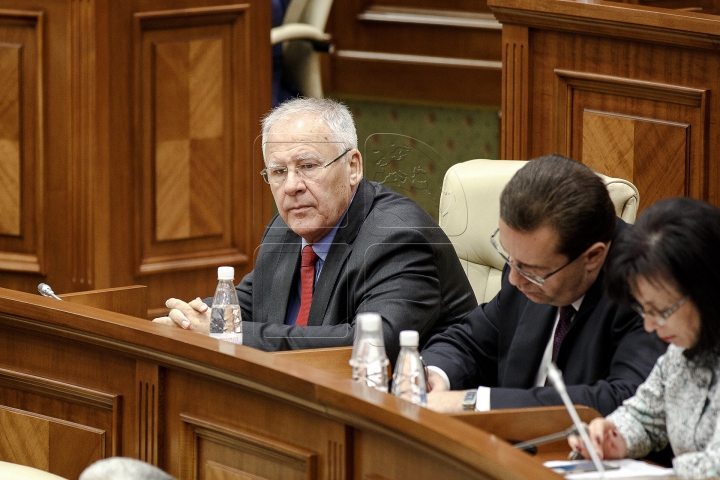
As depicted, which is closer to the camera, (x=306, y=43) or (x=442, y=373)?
(x=442, y=373)

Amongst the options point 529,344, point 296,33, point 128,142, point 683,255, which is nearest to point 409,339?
point 529,344

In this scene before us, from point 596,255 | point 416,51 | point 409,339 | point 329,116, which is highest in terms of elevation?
point 416,51

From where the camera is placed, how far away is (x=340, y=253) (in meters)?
3.13

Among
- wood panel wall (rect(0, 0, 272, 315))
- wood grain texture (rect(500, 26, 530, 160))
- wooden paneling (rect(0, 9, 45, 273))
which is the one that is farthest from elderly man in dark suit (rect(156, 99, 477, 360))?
wooden paneling (rect(0, 9, 45, 273))

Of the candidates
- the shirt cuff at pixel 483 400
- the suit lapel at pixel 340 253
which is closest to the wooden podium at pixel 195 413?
the shirt cuff at pixel 483 400

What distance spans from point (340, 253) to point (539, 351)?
2.18ft

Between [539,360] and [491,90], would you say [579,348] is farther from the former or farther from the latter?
[491,90]

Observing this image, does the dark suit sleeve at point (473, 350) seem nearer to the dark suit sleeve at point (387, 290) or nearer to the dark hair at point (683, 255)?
the dark suit sleeve at point (387, 290)

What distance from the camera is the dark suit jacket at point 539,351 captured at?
8.03 feet

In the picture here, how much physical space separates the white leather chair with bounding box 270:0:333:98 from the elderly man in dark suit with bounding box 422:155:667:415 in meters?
3.11

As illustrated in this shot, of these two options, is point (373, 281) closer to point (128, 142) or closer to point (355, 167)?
point (355, 167)

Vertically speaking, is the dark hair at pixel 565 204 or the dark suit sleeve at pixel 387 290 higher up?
the dark hair at pixel 565 204

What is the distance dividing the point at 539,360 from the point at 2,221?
2.88 meters

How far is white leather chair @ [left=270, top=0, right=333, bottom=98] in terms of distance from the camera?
18.4ft
